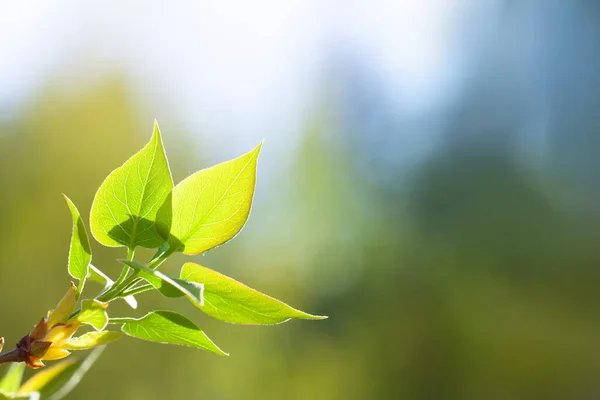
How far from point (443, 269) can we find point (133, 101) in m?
3.45

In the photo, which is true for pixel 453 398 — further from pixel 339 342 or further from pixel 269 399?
pixel 269 399

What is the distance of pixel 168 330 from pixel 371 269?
6.26m

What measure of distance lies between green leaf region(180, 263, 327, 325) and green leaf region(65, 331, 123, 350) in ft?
0.09

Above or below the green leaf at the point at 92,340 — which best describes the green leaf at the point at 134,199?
above

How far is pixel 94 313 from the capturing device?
18cm

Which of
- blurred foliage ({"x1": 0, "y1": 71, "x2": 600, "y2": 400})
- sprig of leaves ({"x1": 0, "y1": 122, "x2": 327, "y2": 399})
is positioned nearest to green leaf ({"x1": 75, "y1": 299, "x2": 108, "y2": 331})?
sprig of leaves ({"x1": 0, "y1": 122, "x2": 327, "y2": 399})

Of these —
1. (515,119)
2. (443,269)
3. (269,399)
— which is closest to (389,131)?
(515,119)

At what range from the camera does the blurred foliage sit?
4.91 meters

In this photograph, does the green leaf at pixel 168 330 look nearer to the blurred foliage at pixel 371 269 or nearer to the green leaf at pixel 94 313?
the green leaf at pixel 94 313

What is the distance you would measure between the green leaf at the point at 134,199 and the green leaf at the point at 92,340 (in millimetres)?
29

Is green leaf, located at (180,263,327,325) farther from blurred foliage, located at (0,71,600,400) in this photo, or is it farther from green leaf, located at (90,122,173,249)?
blurred foliage, located at (0,71,600,400)

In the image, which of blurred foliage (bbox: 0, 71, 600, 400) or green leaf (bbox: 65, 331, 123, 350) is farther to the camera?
blurred foliage (bbox: 0, 71, 600, 400)

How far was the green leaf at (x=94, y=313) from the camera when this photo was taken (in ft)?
0.59

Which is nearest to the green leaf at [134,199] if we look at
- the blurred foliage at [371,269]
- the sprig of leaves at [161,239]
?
the sprig of leaves at [161,239]
